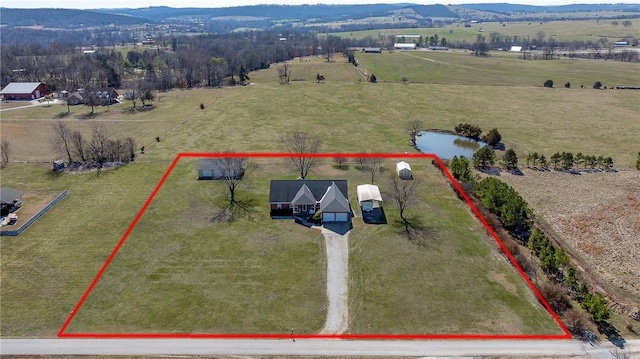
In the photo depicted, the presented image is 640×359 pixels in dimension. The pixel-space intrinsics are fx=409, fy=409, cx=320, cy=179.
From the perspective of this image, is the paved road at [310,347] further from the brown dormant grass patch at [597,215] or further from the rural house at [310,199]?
the rural house at [310,199]

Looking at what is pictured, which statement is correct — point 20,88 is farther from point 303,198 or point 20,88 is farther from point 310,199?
point 310,199

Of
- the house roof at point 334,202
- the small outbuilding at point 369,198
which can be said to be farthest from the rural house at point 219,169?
the small outbuilding at point 369,198

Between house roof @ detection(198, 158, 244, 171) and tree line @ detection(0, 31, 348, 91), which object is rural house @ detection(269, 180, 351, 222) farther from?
tree line @ detection(0, 31, 348, 91)

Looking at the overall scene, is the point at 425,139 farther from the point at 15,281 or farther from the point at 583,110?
the point at 15,281

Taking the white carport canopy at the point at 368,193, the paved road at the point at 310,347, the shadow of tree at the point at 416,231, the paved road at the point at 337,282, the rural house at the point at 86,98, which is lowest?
the paved road at the point at 310,347

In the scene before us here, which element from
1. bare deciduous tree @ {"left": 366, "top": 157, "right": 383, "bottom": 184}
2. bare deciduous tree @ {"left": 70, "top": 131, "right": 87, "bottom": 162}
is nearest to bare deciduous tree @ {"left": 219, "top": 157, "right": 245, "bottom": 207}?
bare deciduous tree @ {"left": 366, "top": 157, "right": 383, "bottom": 184}

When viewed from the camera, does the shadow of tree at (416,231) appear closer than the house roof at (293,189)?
Yes

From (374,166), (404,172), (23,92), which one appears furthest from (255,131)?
(23,92)
